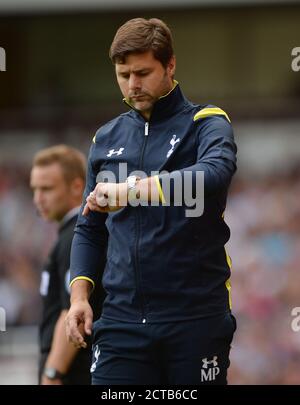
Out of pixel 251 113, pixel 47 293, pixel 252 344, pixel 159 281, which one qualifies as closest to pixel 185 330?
pixel 159 281

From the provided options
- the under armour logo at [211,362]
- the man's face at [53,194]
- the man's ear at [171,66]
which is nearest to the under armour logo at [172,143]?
the man's ear at [171,66]

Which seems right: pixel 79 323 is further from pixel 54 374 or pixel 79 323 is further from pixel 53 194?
pixel 53 194

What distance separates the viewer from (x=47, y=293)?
644 centimetres

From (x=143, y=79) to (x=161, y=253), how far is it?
0.68 m

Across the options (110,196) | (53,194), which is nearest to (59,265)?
(53,194)

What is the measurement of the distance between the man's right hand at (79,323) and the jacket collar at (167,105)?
2.60 ft

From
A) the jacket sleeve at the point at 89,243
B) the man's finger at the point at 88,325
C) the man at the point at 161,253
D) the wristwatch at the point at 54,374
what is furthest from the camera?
the wristwatch at the point at 54,374

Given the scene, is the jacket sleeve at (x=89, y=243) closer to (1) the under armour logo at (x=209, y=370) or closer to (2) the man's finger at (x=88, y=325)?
(2) the man's finger at (x=88, y=325)

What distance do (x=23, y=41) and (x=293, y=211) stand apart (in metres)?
5.36

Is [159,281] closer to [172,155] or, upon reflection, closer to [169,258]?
[169,258]

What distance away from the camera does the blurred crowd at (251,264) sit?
12.9 m

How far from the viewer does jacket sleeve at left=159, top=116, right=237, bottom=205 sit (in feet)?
13.9

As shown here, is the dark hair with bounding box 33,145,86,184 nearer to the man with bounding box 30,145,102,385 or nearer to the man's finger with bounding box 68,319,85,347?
the man with bounding box 30,145,102,385

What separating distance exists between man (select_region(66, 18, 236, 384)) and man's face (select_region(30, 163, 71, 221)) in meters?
2.04
